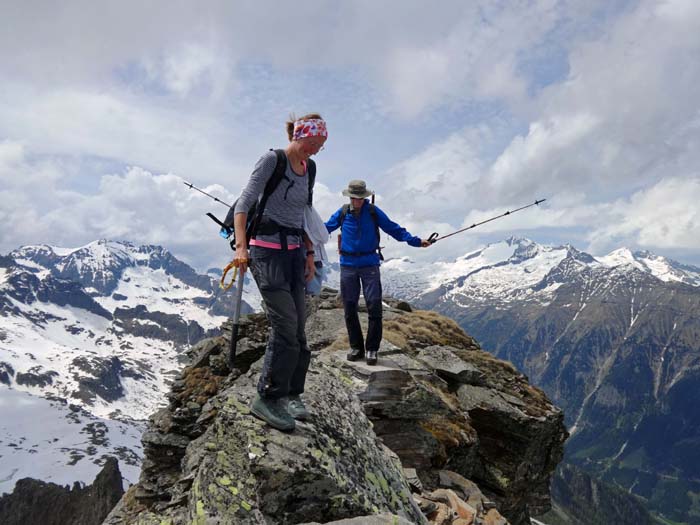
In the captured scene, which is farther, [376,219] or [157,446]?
[157,446]

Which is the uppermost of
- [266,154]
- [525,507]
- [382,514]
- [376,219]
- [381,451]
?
[376,219]

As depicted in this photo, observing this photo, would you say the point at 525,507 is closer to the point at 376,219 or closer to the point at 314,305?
the point at 376,219

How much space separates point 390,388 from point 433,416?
200cm

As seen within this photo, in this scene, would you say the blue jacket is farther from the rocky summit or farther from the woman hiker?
the woman hiker

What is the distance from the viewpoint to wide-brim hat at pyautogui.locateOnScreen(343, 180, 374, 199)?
13978 millimetres

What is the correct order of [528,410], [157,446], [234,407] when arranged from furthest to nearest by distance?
[157,446]
[528,410]
[234,407]

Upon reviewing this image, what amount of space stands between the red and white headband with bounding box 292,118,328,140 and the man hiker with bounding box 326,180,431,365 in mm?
6046

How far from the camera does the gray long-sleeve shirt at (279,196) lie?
301 inches

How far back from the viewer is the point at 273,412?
24.2ft

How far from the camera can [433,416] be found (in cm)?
1518

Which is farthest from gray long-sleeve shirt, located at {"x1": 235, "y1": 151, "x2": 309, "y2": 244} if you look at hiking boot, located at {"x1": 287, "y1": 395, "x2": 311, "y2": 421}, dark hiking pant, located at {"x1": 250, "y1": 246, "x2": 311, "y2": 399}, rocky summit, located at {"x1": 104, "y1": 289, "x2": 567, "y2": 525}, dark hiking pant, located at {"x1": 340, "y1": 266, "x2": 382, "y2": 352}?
dark hiking pant, located at {"x1": 340, "y1": 266, "x2": 382, "y2": 352}

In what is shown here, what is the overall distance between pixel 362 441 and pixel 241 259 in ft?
13.2

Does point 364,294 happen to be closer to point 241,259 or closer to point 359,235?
point 359,235

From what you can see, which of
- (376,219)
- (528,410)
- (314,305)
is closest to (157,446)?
(314,305)
